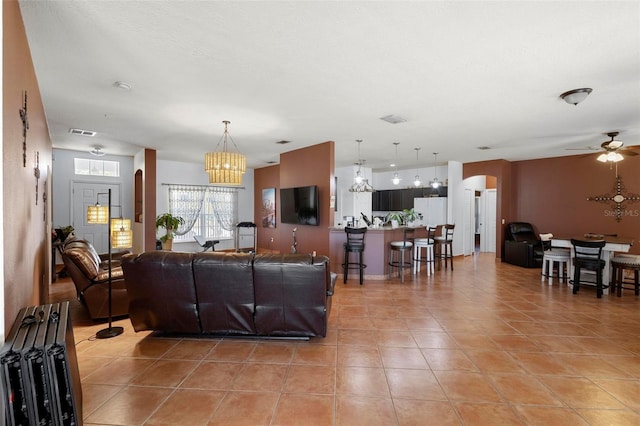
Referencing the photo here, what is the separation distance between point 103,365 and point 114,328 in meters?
0.91

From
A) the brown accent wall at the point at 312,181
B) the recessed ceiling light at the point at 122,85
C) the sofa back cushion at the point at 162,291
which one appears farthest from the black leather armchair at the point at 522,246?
the recessed ceiling light at the point at 122,85

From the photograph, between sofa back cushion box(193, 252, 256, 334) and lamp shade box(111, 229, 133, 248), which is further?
lamp shade box(111, 229, 133, 248)

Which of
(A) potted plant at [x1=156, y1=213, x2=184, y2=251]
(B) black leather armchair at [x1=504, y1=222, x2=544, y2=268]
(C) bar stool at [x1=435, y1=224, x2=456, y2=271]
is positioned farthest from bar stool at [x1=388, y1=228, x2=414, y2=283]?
(A) potted plant at [x1=156, y1=213, x2=184, y2=251]

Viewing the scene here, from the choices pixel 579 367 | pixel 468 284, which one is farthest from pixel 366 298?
pixel 579 367

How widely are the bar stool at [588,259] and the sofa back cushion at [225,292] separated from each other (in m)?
5.04

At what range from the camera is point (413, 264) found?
6.28m

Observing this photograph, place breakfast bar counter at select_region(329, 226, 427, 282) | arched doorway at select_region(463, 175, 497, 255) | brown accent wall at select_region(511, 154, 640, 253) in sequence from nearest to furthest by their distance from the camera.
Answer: breakfast bar counter at select_region(329, 226, 427, 282) → brown accent wall at select_region(511, 154, 640, 253) → arched doorway at select_region(463, 175, 497, 255)

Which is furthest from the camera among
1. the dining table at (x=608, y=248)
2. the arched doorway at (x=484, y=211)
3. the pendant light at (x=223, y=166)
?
the arched doorway at (x=484, y=211)

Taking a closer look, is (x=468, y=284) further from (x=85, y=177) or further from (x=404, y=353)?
(x=85, y=177)

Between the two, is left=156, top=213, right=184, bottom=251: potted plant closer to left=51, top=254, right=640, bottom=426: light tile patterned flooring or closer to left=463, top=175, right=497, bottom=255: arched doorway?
left=51, top=254, right=640, bottom=426: light tile patterned flooring

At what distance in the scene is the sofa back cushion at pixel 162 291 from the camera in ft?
9.79

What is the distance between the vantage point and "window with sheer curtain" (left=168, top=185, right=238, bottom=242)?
348 inches

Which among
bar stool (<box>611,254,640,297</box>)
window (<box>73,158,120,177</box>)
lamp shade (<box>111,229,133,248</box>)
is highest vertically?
window (<box>73,158,120,177</box>)

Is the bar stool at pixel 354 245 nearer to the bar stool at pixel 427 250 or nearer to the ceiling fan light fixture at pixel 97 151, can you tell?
the bar stool at pixel 427 250
